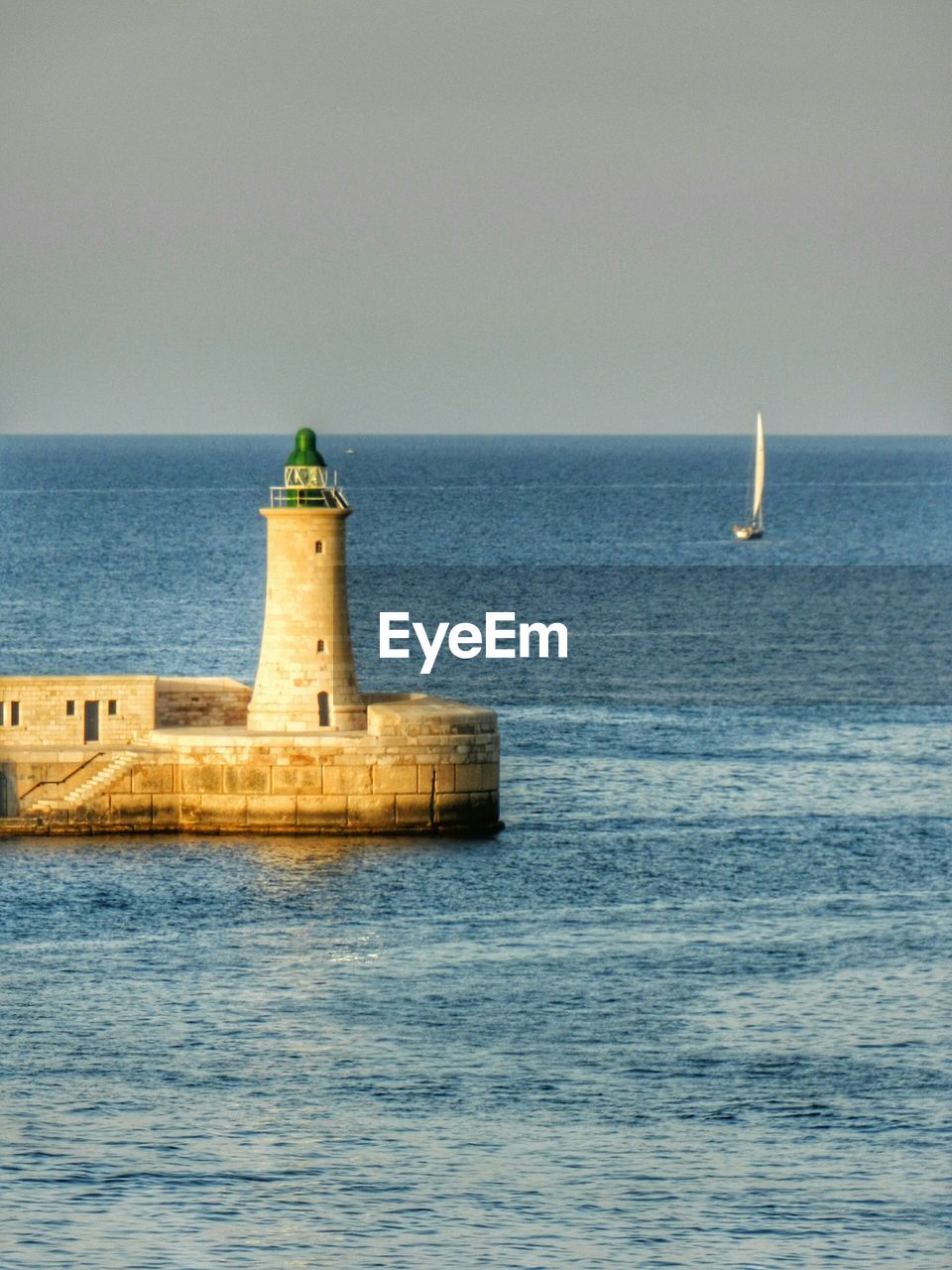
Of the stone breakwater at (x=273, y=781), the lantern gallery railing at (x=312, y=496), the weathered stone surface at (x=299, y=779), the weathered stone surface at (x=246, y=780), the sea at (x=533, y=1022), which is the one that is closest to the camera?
the sea at (x=533, y=1022)

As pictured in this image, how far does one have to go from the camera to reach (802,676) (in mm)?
94750

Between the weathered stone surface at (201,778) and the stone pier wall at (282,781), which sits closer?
the stone pier wall at (282,781)

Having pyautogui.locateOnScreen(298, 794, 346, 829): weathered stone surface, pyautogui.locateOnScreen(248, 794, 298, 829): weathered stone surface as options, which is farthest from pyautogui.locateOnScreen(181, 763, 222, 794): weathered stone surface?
pyautogui.locateOnScreen(298, 794, 346, 829): weathered stone surface

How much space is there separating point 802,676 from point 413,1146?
190 ft

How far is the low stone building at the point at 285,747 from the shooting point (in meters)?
58.3

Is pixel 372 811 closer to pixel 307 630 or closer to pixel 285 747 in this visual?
pixel 285 747

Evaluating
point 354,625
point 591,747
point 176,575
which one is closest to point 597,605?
point 354,625

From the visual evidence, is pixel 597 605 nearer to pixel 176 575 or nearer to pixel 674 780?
pixel 176 575

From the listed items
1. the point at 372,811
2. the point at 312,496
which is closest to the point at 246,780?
the point at 372,811

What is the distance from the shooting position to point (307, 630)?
2370 inches

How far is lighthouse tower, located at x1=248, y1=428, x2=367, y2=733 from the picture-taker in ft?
197

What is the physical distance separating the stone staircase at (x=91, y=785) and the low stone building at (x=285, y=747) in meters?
0.03

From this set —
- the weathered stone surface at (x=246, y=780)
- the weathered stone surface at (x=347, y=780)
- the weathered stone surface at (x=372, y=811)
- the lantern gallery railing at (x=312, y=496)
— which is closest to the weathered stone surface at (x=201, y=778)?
the weathered stone surface at (x=246, y=780)

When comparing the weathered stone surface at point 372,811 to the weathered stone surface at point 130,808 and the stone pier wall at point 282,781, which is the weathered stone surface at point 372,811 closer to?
the stone pier wall at point 282,781
